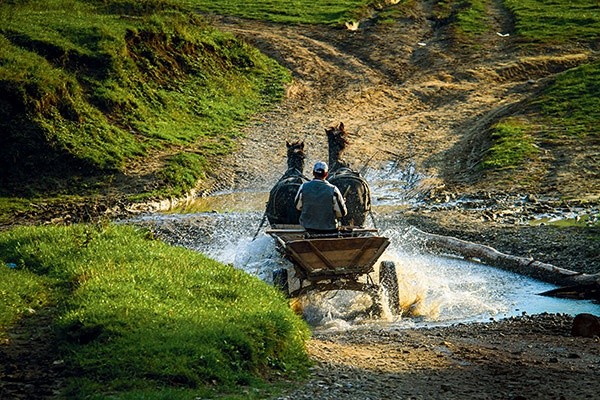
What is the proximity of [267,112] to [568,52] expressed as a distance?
1642 centimetres

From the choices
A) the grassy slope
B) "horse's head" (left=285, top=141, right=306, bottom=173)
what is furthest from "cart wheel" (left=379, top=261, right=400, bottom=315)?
the grassy slope

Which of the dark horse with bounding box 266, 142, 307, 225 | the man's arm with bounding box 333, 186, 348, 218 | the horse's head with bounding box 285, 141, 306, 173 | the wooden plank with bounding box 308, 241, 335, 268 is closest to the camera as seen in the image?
the wooden plank with bounding box 308, 241, 335, 268

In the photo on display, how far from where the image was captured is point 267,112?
37125 millimetres

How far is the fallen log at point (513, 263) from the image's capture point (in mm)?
16062

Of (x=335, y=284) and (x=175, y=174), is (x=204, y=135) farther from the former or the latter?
(x=335, y=284)

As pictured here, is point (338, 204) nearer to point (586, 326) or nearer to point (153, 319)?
point (586, 326)

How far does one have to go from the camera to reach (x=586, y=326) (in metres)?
12.6

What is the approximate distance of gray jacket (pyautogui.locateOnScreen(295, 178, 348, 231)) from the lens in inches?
560

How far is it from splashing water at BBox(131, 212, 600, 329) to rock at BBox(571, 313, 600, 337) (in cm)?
222

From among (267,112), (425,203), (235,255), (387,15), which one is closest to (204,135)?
(267,112)

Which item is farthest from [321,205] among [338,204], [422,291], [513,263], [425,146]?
[425,146]

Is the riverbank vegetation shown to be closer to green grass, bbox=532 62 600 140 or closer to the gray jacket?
green grass, bbox=532 62 600 140

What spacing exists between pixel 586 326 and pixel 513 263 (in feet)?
19.0

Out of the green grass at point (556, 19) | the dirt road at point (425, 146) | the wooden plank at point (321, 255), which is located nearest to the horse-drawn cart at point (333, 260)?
the wooden plank at point (321, 255)
